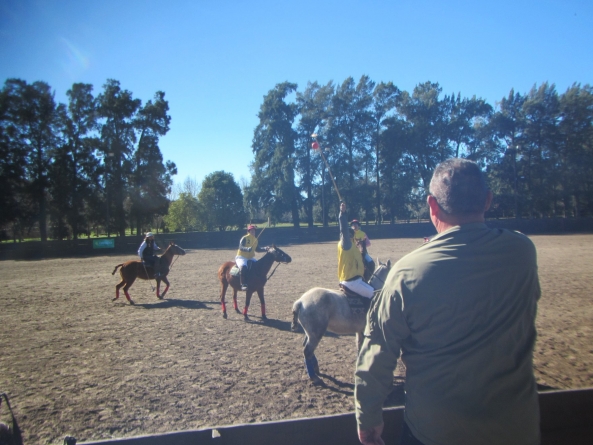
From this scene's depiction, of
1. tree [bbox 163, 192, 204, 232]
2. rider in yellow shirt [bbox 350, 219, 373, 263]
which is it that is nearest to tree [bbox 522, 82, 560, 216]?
tree [bbox 163, 192, 204, 232]

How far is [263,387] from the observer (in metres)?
5.42

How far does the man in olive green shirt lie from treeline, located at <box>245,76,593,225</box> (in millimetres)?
44637

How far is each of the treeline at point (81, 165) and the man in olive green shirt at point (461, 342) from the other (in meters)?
41.9

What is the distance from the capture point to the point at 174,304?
11.6 metres

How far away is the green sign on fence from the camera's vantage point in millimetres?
33344

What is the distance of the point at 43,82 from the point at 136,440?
43216mm

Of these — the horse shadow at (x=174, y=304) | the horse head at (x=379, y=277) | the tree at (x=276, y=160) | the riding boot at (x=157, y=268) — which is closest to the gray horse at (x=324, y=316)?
the horse head at (x=379, y=277)

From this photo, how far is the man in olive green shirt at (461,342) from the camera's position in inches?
68.2

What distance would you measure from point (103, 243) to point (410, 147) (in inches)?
1340

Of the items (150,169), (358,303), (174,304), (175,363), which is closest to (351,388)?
(358,303)

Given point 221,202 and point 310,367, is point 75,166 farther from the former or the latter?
point 310,367

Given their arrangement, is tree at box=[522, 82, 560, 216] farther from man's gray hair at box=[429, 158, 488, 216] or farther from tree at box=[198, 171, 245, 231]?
man's gray hair at box=[429, 158, 488, 216]

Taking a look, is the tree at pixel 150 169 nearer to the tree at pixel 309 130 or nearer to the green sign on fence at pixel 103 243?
the green sign on fence at pixel 103 243

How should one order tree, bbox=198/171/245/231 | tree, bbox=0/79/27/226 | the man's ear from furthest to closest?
tree, bbox=198/171/245/231 < tree, bbox=0/79/27/226 < the man's ear
